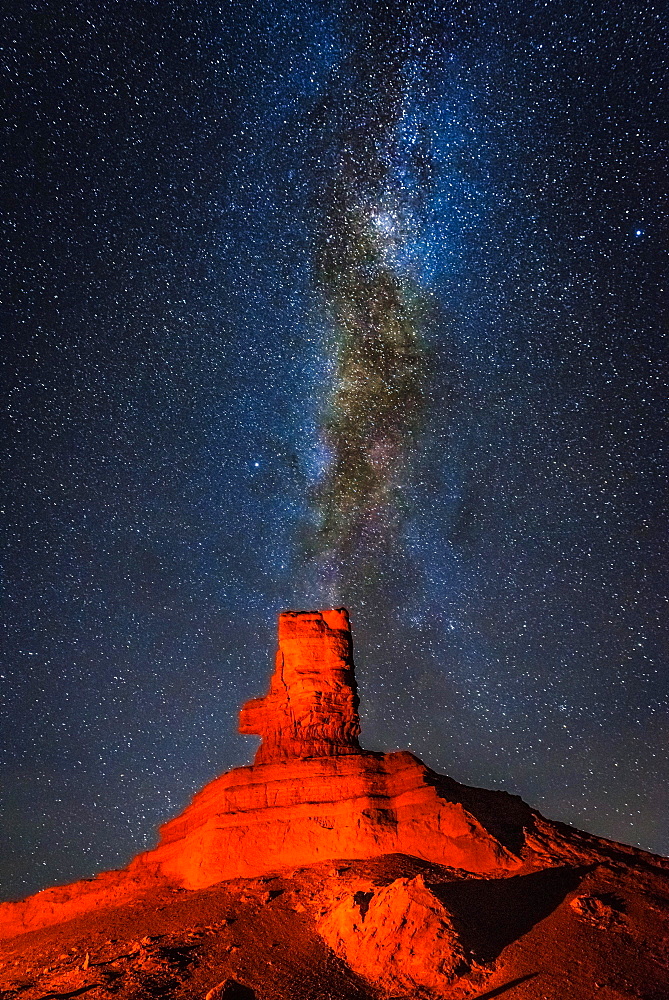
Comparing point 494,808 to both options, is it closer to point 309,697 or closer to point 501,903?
point 501,903

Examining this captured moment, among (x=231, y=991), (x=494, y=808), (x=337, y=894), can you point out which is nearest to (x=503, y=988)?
(x=231, y=991)

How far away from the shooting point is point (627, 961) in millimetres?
17688

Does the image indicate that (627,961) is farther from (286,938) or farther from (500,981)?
(286,938)

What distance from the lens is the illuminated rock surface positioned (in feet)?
56.7

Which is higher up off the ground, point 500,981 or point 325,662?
point 325,662

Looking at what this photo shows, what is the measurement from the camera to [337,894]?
23.0m

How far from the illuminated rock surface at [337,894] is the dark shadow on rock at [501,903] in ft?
0.24

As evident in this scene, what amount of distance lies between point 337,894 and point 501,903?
578cm

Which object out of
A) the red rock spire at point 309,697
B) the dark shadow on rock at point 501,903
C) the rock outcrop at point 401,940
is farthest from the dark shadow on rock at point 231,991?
the red rock spire at point 309,697

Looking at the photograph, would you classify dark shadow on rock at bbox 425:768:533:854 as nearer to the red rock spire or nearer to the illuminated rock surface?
the illuminated rock surface

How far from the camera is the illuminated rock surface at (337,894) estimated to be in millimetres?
17297

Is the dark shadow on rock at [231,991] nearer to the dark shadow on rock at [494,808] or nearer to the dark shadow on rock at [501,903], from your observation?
the dark shadow on rock at [501,903]

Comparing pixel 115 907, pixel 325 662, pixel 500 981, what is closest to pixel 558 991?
pixel 500 981

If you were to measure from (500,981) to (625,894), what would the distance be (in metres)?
8.54
